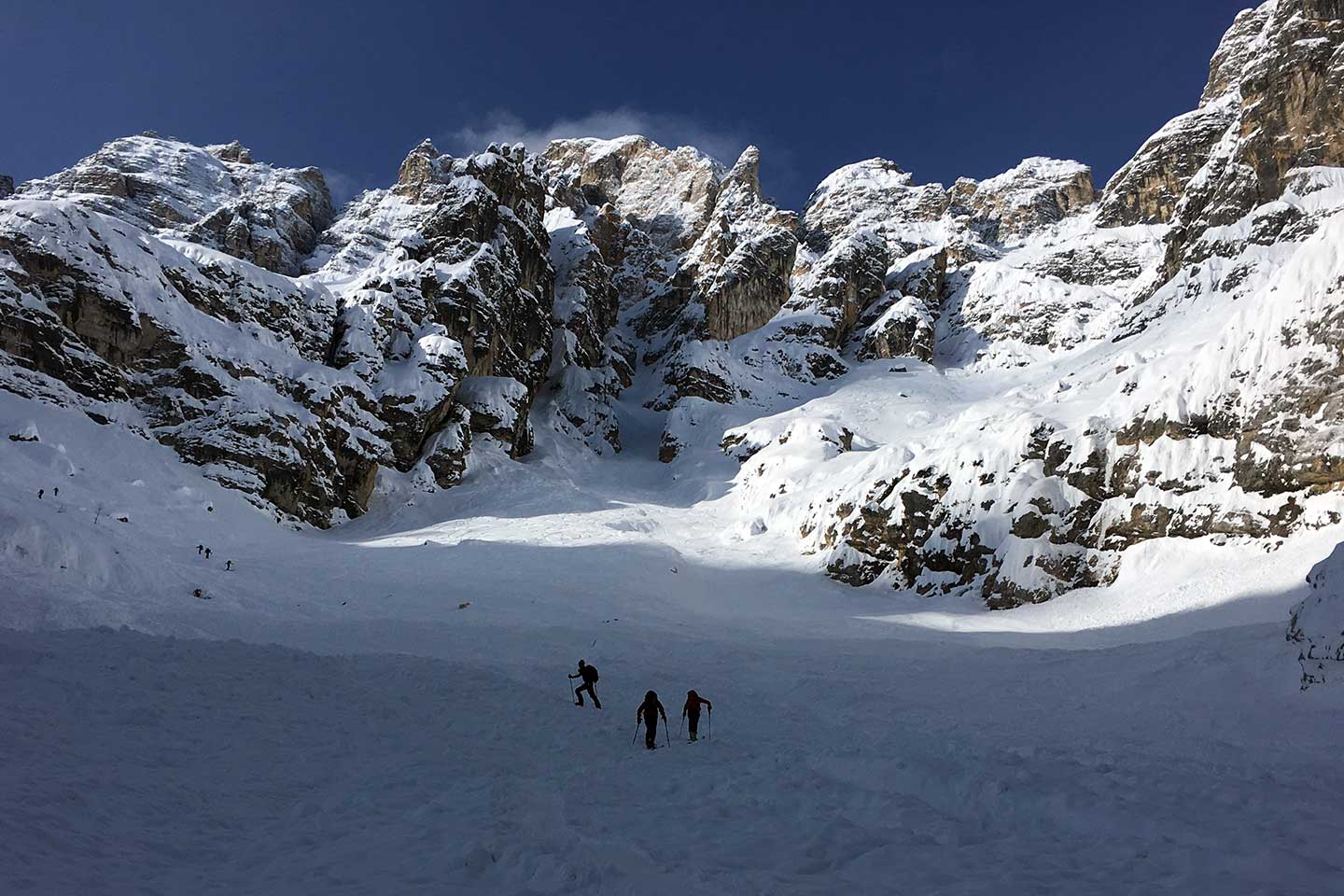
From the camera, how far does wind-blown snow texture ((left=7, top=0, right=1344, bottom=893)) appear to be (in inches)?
299

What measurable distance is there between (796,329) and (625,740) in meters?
93.0

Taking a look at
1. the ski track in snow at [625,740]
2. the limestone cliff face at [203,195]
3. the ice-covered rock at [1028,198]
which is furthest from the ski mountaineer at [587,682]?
the ice-covered rock at [1028,198]

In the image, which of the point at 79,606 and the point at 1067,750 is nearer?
the point at 1067,750

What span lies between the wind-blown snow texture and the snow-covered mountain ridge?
321 mm

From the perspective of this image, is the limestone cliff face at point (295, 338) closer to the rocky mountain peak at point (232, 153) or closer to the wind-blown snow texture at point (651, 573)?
the wind-blown snow texture at point (651, 573)

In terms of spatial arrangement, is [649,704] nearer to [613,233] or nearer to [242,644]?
[242,644]

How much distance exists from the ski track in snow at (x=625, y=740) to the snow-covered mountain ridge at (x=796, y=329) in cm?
591

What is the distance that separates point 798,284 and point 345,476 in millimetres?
82789

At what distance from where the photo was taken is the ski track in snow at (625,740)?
6.73 meters

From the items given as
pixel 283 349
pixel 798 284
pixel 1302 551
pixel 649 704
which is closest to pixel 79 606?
pixel 649 704

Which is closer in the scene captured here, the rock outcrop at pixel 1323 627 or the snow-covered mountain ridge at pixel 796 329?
the rock outcrop at pixel 1323 627

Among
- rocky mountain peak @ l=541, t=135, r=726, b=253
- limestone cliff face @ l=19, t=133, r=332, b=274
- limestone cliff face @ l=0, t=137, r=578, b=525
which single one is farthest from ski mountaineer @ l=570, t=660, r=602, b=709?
rocky mountain peak @ l=541, t=135, r=726, b=253

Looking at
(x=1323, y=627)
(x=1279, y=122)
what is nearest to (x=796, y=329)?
(x=1279, y=122)

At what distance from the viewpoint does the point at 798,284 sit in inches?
4471
